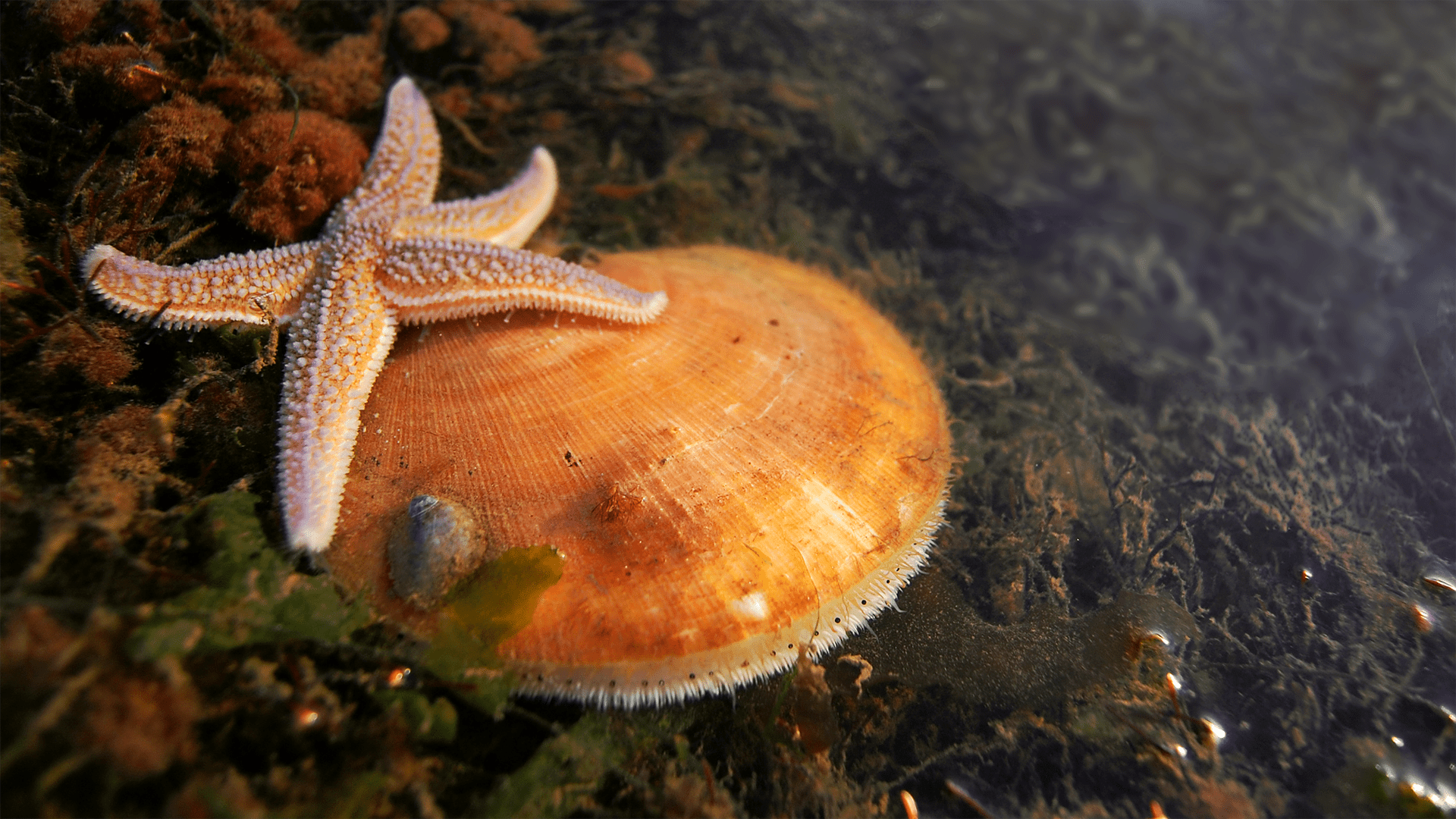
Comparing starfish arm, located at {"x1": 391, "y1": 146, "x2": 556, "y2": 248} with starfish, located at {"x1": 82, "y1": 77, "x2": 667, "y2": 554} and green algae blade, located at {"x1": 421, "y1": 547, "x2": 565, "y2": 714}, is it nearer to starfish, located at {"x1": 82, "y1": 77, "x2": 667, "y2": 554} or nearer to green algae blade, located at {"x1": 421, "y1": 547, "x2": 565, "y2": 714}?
starfish, located at {"x1": 82, "y1": 77, "x2": 667, "y2": 554}

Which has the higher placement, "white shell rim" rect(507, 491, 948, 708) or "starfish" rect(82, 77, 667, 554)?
"starfish" rect(82, 77, 667, 554)

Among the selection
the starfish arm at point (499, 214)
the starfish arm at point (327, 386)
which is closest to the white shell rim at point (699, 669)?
the starfish arm at point (327, 386)

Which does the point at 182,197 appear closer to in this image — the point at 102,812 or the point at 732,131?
the point at 102,812

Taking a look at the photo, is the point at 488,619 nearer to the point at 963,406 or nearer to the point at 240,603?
the point at 240,603

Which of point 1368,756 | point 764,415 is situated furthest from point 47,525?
point 1368,756

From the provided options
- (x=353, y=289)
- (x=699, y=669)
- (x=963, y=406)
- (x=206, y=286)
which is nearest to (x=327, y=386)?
(x=353, y=289)

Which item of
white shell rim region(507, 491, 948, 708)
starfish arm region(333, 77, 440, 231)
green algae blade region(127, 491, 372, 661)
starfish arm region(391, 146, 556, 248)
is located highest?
starfish arm region(333, 77, 440, 231)

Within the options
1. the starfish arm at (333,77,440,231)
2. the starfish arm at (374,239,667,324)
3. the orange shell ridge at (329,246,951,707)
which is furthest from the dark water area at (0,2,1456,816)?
the starfish arm at (374,239,667,324)
